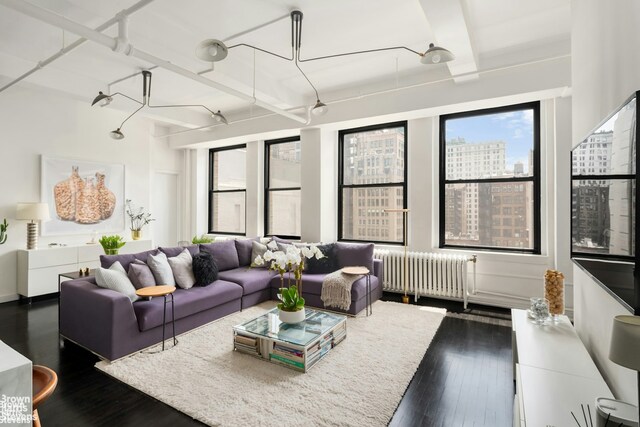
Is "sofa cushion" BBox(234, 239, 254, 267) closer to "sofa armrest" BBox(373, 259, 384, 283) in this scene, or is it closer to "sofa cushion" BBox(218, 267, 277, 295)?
"sofa cushion" BBox(218, 267, 277, 295)

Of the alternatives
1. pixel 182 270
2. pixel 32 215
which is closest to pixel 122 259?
pixel 182 270

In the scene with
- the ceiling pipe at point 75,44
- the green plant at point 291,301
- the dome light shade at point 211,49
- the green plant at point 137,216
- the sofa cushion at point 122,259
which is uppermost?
the ceiling pipe at point 75,44

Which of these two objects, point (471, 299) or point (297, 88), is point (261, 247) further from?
point (471, 299)

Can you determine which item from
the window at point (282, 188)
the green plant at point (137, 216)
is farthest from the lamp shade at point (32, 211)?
the window at point (282, 188)

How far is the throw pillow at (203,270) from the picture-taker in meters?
4.06

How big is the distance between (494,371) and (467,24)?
10.6 feet

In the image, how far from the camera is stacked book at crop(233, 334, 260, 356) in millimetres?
3041

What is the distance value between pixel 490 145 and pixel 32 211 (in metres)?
6.88

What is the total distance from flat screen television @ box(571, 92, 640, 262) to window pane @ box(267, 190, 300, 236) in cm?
490

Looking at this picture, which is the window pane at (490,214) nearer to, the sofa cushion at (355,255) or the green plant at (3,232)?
the sofa cushion at (355,255)

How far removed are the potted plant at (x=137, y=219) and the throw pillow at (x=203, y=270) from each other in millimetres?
3104

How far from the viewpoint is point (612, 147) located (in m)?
1.63

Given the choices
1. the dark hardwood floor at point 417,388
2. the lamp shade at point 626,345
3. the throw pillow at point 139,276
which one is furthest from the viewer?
the throw pillow at point 139,276

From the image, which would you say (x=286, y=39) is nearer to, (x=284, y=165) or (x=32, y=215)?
(x=284, y=165)
